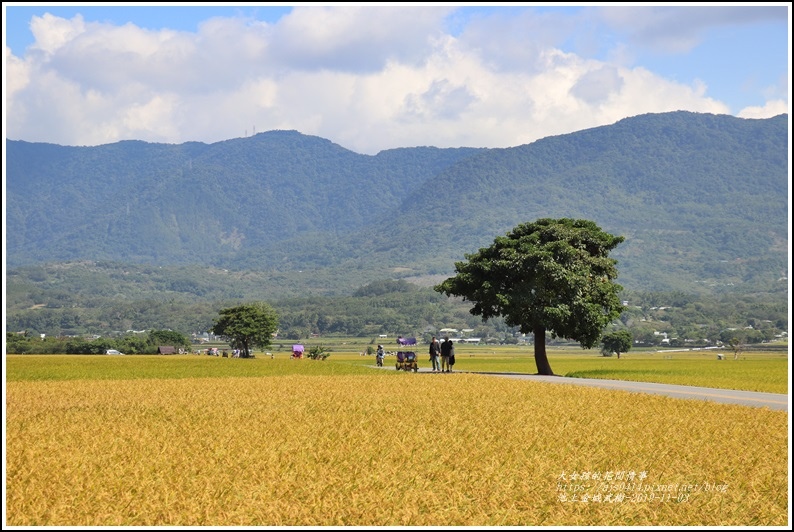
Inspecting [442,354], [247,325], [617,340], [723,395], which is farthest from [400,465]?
[617,340]

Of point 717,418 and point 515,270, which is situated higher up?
point 515,270

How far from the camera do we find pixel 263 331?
167000 mm

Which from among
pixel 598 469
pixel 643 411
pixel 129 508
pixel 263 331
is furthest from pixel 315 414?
pixel 263 331

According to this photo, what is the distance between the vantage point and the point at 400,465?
60.2 feet

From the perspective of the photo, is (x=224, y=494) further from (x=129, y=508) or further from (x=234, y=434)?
(x=234, y=434)

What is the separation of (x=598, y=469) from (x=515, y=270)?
154ft

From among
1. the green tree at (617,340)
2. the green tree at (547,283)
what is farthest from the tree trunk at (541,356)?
the green tree at (617,340)

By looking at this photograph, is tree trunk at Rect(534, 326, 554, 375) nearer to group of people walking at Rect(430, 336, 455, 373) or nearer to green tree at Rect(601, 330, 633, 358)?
group of people walking at Rect(430, 336, 455, 373)

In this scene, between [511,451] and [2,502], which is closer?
[2,502]

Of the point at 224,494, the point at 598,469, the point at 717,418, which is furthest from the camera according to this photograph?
the point at 717,418

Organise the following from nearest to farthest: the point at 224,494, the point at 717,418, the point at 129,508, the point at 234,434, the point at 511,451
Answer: the point at 129,508 → the point at 224,494 → the point at 511,451 → the point at 234,434 → the point at 717,418

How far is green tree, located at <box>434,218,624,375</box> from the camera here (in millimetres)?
63406

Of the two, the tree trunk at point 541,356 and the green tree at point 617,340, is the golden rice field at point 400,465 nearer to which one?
the tree trunk at point 541,356

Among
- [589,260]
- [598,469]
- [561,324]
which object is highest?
[589,260]
